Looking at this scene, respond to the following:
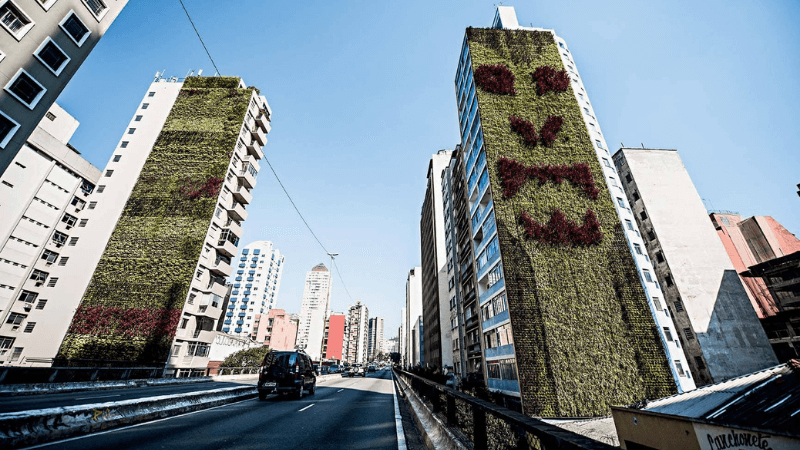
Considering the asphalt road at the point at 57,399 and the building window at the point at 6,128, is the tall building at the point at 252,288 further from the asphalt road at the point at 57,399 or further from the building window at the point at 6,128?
the asphalt road at the point at 57,399

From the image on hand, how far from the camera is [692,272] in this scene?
4269 cm

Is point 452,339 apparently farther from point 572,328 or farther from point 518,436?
point 518,436

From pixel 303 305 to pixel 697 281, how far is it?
543ft

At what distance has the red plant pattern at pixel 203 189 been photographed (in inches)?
1586

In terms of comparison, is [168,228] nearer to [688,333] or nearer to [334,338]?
[688,333]

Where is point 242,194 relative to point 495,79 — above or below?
below

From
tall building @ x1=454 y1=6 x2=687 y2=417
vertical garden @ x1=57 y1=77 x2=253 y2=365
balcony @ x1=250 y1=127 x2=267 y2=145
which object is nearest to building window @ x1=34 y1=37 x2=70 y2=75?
vertical garden @ x1=57 y1=77 x2=253 y2=365

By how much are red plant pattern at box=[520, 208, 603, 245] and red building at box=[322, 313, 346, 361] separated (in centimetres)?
10828

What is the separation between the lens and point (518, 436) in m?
3.70

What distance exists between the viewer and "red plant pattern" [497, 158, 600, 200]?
29812 mm

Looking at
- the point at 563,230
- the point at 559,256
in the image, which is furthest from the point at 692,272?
the point at 559,256

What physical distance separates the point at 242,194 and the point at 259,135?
11.0 meters

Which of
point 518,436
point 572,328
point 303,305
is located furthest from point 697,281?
point 303,305

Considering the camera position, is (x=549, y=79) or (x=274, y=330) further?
(x=274, y=330)
